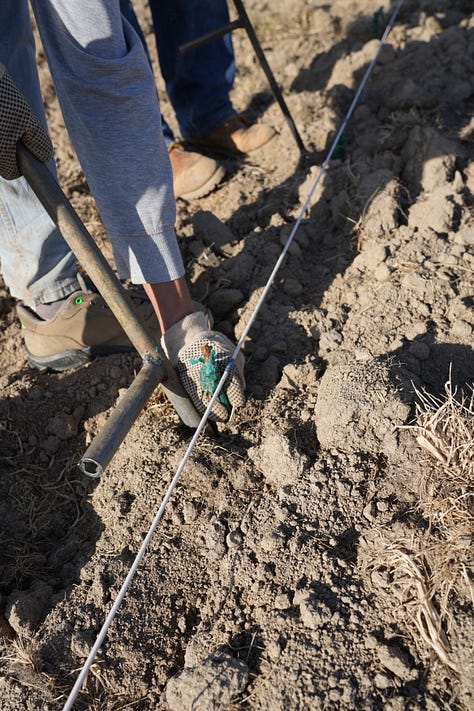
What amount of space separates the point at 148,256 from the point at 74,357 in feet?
1.93

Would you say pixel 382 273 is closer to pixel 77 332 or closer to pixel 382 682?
pixel 77 332

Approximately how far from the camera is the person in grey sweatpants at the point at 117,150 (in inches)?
64.5

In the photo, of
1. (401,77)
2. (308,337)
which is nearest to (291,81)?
(401,77)

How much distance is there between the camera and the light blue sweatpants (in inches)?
64.2

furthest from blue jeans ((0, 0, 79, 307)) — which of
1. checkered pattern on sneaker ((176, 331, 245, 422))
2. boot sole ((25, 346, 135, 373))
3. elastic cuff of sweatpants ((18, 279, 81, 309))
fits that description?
checkered pattern on sneaker ((176, 331, 245, 422))

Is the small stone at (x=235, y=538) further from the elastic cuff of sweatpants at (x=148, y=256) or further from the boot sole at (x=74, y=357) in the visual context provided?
the boot sole at (x=74, y=357)

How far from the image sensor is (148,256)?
1.85 m

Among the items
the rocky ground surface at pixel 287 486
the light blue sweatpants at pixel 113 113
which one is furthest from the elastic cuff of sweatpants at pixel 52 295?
the light blue sweatpants at pixel 113 113

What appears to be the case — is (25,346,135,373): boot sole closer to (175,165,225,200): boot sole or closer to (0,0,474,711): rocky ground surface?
(0,0,474,711): rocky ground surface

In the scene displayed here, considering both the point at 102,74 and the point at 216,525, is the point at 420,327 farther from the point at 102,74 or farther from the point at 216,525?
the point at 102,74

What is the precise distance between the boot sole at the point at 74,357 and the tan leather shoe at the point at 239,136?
132 cm

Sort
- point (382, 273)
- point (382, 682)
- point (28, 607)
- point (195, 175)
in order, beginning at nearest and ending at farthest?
point (382, 682) → point (28, 607) → point (382, 273) → point (195, 175)

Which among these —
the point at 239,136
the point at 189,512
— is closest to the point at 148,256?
the point at 189,512

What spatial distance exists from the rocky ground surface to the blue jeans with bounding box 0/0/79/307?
0.31m
